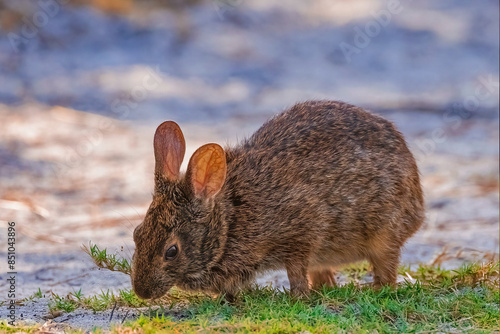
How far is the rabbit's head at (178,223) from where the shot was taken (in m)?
5.12

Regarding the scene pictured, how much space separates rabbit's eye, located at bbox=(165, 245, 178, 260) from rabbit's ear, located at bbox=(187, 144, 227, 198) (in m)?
0.47

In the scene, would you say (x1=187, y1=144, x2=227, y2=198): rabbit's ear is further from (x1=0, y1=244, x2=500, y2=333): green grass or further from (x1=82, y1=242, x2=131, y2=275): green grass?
(x1=82, y1=242, x2=131, y2=275): green grass

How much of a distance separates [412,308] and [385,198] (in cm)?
112

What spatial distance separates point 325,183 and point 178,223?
4.44 ft

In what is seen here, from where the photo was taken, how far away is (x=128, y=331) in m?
4.57

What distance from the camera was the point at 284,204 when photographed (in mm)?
5633

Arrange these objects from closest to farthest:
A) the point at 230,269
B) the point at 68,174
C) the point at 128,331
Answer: the point at 128,331 < the point at 230,269 < the point at 68,174

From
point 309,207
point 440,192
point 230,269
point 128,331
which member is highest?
point 440,192

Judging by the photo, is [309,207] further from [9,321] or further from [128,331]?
[9,321]

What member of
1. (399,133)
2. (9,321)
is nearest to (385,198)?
(399,133)

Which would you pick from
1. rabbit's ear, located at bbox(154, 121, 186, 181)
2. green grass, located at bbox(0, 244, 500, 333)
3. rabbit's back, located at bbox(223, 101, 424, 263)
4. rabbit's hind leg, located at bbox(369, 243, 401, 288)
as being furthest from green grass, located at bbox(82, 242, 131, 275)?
rabbit's hind leg, located at bbox(369, 243, 401, 288)

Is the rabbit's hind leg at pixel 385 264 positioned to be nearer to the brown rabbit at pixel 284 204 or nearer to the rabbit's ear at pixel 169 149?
the brown rabbit at pixel 284 204

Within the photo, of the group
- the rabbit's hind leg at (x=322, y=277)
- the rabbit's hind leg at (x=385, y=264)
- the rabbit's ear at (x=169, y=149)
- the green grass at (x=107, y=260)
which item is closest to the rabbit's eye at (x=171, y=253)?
the rabbit's ear at (x=169, y=149)

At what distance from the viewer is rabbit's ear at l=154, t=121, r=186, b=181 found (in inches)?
214
